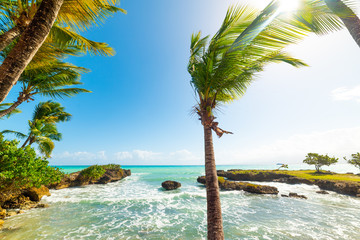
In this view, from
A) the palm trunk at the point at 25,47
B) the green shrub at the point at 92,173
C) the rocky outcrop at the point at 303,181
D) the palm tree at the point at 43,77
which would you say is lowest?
the rocky outcrop at the point at 303,181

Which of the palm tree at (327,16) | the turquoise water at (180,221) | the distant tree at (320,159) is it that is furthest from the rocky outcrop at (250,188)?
the distant tree at (320,159)

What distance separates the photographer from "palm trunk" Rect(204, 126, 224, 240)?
3368mm

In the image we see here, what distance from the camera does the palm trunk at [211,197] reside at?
3.37 metres

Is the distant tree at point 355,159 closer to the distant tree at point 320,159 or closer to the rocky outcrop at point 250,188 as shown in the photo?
the distant tree at point 320,159

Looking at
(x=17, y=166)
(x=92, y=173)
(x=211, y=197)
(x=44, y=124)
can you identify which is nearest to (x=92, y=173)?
(x=92, y=173)

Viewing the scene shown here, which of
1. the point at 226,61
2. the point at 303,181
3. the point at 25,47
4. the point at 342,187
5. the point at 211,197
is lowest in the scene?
the point at 303,181

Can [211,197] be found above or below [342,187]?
above

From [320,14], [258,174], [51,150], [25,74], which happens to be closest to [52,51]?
[25,74]

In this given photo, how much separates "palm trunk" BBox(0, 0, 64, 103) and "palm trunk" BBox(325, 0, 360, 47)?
532 centimetres

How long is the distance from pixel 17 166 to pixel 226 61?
438 inches

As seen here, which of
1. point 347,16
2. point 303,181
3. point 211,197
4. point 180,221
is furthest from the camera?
point 303,181

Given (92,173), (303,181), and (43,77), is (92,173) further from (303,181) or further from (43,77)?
(303,181)

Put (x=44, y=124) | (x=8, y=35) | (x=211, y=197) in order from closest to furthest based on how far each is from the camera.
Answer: (x=8, y=35), (x=211, y=197), (x=44, y=124)

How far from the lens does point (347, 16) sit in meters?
2.86
